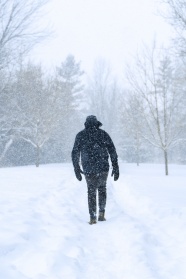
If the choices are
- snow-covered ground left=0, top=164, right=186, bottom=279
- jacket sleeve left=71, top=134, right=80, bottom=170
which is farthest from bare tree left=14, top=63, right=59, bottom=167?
jacket sleeve left=71, top=134, right=80, bottom=170

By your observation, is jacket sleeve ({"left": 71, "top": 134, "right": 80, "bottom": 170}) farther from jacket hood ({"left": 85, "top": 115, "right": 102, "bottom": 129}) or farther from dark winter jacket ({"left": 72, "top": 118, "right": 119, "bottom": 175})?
jacket hood ({"left": 85, "top": 115, "right": 102, "bottom": 129})

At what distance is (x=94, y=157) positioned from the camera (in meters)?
5.57

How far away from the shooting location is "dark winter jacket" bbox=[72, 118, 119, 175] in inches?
218

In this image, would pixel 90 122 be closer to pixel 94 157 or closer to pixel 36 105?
pixel 94 157

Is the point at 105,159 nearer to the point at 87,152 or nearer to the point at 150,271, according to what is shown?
the point at 87,152

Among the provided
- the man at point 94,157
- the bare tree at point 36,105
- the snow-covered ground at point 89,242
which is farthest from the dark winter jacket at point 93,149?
the bare tree at point 36,105

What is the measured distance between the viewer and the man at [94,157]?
217 inches

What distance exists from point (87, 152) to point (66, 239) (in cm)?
181

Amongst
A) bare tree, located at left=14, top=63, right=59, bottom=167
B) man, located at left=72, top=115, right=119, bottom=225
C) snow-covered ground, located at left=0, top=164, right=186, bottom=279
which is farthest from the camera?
bare tree, located at left=14, top=63, right=59, bottom=167

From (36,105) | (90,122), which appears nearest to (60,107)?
(36,105)

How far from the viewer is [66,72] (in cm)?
5081

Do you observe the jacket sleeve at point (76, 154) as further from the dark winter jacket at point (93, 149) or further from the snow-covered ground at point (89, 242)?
the snow-covered ground at point (89, 242)

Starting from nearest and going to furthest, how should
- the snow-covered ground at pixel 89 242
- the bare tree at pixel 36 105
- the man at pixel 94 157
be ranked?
1. the snow-covered ground at pixel 89 242
2. the man at pixel 94 157
3. the bare tree at pixel 36 105

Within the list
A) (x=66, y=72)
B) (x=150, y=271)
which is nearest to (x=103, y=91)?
(x=66, y=72)
